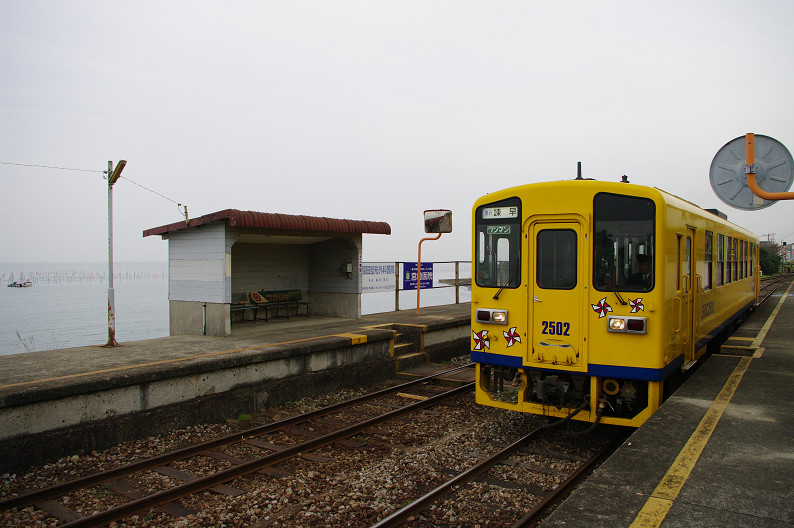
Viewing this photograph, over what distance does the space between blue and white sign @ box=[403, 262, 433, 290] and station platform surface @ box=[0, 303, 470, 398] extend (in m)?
2.28

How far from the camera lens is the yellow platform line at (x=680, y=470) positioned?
3.25 m

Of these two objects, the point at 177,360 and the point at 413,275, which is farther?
the point at 413,275

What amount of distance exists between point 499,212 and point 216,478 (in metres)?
4.13

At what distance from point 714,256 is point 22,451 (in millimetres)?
9377

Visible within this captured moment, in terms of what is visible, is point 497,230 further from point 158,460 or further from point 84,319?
point 84,319

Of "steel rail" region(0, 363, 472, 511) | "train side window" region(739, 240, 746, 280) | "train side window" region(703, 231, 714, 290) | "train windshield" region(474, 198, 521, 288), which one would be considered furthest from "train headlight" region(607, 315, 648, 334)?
"train side window" region(739, 240, 746, 280)

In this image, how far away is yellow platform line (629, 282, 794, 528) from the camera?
10.7 ft

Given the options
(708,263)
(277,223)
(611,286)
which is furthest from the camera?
(277,223)

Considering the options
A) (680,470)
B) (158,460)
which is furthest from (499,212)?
(158,460)

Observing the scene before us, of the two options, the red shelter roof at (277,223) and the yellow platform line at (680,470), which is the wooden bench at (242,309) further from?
the yellow platform line at (680,470)

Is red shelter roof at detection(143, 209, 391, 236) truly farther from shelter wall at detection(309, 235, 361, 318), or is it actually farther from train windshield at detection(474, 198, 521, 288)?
train windshield at detection(474, 198, 521, 288)

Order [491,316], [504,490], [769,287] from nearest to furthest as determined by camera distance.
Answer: [504,490] → [491,316] → [769,287]

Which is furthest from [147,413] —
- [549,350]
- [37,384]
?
[549,350]

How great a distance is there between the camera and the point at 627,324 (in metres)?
5.57
